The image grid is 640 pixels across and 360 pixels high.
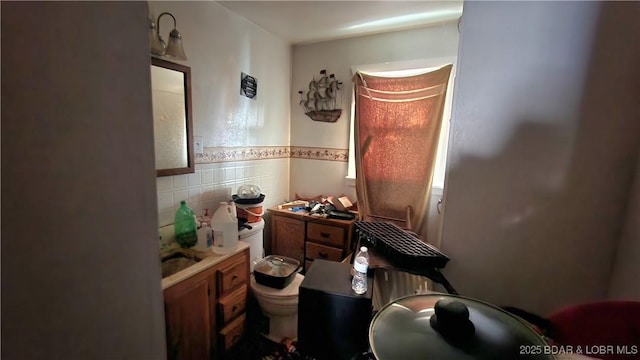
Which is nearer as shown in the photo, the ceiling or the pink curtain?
the ceiling

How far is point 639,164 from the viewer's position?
666 mm

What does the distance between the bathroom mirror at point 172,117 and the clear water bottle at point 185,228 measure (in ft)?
0.87

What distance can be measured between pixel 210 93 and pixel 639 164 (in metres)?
1.98

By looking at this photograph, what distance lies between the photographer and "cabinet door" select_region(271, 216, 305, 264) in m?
2.15

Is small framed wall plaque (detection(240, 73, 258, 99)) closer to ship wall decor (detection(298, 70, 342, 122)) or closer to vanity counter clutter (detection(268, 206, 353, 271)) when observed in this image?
ship wall decor (detection(298, 70, 342, 122))

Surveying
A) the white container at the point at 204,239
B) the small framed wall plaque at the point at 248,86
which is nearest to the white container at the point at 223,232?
the white container at the point at 204,239

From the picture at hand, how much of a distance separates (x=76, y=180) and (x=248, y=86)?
184cm

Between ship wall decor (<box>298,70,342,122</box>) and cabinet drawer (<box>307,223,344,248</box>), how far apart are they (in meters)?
0.99

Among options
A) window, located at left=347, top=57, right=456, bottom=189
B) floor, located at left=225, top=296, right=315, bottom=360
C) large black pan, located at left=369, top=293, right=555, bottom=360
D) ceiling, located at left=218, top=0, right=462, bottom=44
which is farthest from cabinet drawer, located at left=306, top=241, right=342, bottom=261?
ceiling, located at left=218, top=0, right=462, bottom=44

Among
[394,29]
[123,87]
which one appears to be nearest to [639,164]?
[123,87]

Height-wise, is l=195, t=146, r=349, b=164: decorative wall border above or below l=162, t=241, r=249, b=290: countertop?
above

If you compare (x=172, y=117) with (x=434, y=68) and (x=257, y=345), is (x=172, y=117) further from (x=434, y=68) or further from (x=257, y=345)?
(x=434, y=68)

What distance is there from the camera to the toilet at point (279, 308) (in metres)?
1.45

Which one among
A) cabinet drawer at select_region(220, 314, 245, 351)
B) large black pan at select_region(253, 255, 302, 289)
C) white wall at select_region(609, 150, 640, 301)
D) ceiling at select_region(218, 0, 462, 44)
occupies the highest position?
ceiling at select_region(218, 0, 462, 44)
